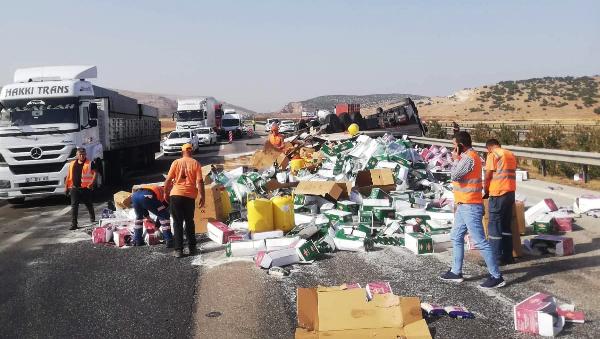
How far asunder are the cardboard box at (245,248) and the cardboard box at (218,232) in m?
0.78

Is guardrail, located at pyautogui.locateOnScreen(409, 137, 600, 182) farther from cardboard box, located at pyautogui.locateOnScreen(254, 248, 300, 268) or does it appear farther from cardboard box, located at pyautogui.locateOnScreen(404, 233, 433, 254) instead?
cardboard box, located at pyautogui.locateOnScreen(254, 248, 300, 268)

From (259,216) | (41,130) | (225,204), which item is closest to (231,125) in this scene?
(41,130)

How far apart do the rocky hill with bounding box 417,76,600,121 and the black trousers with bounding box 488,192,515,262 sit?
6408 centimetres

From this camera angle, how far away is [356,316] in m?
5.11

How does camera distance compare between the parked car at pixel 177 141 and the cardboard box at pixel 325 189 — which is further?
the parked car at pixel 177 141

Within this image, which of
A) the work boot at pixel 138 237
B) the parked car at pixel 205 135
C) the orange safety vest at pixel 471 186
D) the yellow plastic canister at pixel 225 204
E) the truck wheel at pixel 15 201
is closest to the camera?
the orange safety vest at pixel 471 186

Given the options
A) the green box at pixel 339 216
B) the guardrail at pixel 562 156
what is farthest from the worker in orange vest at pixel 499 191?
the guardrail at pixel 562 156

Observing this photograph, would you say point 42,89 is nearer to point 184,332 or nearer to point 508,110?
point 184,332

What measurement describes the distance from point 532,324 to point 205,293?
137 inches

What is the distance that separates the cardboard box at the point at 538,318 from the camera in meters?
4.81

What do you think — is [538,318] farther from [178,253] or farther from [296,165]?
[296,165]

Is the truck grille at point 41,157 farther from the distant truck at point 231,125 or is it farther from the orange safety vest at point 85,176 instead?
the distant truck at point 231,125

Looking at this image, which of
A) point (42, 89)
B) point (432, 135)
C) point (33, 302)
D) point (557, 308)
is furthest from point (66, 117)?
point (432, 135)

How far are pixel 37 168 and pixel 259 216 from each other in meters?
8.17
